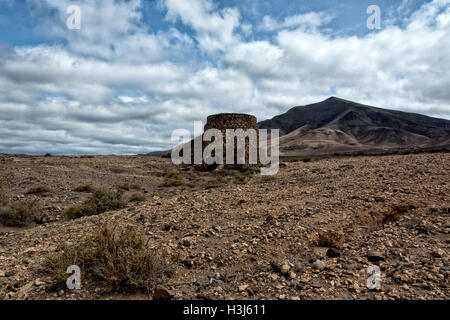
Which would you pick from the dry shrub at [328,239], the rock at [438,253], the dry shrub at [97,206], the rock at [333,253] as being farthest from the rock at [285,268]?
the dry shrub at [97,206]

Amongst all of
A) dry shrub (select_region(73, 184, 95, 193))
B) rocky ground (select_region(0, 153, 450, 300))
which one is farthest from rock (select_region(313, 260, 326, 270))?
dry shrub (select_region(73, 184, 95, 193))

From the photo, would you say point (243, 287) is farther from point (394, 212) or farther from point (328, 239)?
point (394, 212)

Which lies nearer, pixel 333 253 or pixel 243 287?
pixel 243 287

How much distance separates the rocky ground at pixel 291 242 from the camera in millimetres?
2979

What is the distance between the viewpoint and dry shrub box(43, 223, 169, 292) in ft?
10.1

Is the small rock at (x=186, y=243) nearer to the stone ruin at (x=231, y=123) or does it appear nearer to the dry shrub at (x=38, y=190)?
the dry shrub at (x=38, y=190)

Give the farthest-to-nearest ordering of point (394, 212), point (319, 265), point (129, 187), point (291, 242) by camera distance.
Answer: point (129, 187) → point (394, 212) → point (291, 242) → point (319, 265)

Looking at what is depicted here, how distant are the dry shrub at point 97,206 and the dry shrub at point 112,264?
4.13m

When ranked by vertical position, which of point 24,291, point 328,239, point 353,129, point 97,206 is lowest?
point 24,291

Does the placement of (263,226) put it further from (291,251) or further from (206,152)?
(206,152)

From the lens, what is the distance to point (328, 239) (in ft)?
13.5

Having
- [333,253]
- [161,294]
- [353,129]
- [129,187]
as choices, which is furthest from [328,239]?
[353,129]

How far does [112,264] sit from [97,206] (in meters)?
5.11
